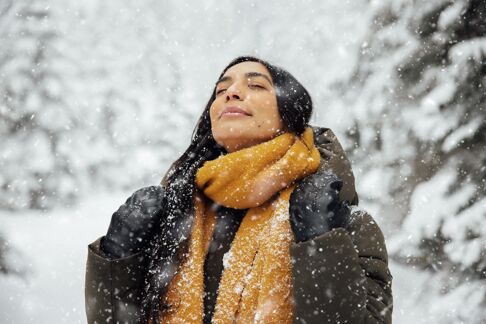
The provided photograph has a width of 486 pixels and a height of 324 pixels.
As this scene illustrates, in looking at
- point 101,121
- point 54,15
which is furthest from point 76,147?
point 54,15

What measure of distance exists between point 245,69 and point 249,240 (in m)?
0.81

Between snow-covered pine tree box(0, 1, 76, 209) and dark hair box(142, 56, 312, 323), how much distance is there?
6.59 metres

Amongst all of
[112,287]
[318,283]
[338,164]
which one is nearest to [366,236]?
[338,164]

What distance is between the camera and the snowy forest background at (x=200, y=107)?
4027mm

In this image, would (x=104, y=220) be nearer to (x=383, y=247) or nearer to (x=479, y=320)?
(x=479, y=320)

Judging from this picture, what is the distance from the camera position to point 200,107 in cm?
999

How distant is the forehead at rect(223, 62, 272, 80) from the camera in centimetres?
195

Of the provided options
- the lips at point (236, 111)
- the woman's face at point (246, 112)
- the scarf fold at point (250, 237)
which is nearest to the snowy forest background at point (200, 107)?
the woman's face at point (246, 112)

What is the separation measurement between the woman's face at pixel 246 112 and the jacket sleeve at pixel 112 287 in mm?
622

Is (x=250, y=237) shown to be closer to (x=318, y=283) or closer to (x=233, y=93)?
(x=318, y=283)

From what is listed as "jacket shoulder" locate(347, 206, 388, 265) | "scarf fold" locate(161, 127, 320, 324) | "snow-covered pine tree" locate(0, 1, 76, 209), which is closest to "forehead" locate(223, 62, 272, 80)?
"scarf fold" locate(161, 127, 320, 324)

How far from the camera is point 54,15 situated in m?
8.50

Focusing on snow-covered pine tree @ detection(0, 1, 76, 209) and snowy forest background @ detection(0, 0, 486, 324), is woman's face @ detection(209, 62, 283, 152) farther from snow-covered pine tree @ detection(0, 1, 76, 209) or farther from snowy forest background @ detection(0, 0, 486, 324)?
snow-covered pine tree @ detection(0, 1, 76, 209)

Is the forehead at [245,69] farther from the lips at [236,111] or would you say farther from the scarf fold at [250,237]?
the scarf fold at [250,237]
